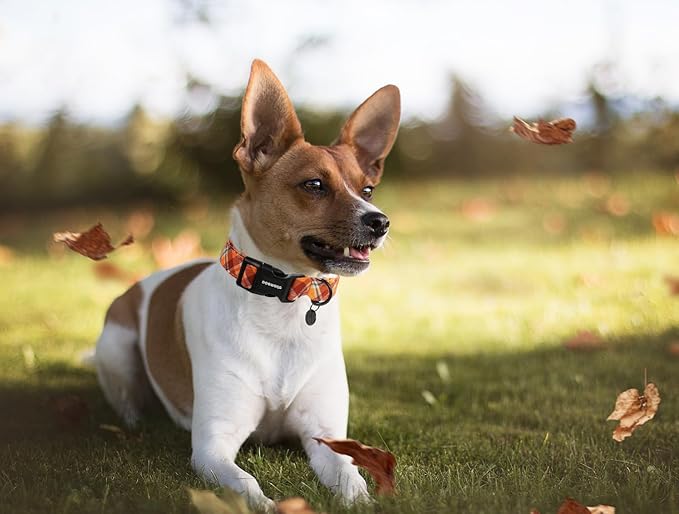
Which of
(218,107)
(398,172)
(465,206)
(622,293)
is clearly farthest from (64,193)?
(622,293)

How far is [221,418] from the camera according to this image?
10.6 ft

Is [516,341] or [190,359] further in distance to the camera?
[516,341]

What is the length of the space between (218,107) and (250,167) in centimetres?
728

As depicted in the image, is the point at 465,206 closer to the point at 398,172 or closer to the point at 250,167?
the point at 398,172

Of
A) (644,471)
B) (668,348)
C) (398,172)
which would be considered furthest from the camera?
(398,172)

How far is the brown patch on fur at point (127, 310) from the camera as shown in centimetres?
438

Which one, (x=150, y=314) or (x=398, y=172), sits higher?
(x=150, y=314)

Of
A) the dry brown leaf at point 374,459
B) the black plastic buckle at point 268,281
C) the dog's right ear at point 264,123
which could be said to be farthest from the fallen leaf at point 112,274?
the dry brown leaf at point 374,459

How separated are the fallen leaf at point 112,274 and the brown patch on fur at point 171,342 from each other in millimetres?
2993

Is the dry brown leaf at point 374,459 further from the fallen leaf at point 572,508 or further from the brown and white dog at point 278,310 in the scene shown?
the fallen leaf at point 572,508

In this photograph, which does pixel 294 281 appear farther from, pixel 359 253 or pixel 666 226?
pixel 666 226

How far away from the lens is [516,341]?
5465 millimetres

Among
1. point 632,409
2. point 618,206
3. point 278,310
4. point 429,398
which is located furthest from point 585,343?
point 618,206

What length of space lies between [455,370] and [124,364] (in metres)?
1.88
